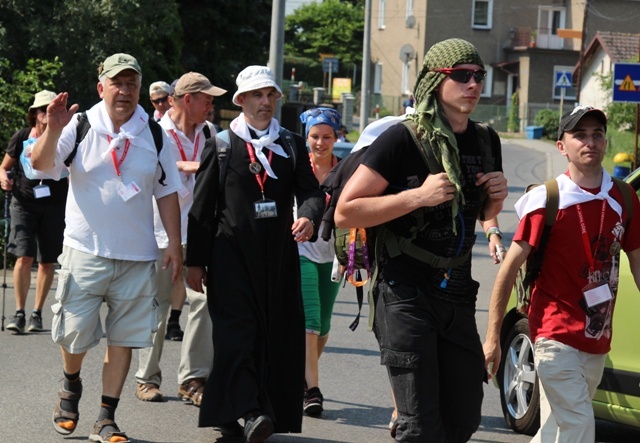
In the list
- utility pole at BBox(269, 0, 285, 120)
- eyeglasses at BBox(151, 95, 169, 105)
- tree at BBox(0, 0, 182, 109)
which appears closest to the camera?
eyeglasses at BBox(151, 95, 169, 105)

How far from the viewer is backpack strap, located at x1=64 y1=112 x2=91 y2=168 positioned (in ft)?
22.4

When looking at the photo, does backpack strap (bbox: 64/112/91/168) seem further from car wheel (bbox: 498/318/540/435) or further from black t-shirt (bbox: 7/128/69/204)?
black t-shirt (bbox: 7/128/69/204)

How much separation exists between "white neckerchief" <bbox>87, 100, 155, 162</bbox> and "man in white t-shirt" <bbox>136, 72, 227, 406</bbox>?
2.84ft

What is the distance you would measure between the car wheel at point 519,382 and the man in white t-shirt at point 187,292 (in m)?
1.92

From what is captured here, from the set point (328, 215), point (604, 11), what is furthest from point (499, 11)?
point (328, 215)

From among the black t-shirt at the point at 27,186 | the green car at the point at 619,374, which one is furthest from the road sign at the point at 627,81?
the green car at the point at 619,374

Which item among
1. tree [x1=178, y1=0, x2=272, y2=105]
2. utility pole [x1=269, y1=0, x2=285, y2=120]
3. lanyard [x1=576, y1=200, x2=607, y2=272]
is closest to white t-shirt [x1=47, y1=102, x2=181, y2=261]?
lanyard [x1=576, y1=200, x2=607, y2=272]

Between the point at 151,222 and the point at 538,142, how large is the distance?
5287 cm

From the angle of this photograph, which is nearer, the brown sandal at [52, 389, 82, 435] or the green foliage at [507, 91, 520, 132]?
the brown sandal at [52, 389, 82, 435]

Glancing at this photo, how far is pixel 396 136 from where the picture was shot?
5184 mm

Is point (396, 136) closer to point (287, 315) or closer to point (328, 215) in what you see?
point (328, 215)

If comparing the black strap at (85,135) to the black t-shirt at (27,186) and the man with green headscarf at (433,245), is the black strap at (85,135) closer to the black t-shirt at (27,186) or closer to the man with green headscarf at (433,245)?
the man with green headscarf at (433,245)

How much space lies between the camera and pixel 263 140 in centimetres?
720

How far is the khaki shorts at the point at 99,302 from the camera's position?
22.5 feet
